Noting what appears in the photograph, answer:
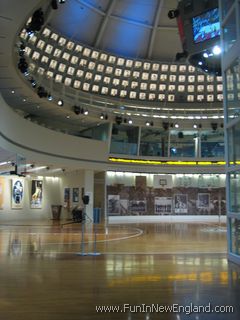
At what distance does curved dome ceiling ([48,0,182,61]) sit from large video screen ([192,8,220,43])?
516 inches

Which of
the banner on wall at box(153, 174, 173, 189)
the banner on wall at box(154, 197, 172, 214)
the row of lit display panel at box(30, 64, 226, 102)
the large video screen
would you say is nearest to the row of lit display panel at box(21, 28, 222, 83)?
the row of lit display panel at box(30, 64, 226, 102)

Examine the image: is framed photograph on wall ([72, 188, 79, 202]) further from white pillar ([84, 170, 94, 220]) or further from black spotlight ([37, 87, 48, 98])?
black spotlight ([37, 87, 48, 98])

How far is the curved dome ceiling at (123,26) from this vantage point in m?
31.2

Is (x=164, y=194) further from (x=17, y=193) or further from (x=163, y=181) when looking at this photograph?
(x=17, y=193)

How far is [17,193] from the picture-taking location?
32.2 meters

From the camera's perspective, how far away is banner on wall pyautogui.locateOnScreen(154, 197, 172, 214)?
37938mm

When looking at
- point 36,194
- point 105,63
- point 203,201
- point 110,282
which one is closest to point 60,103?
point 36,194

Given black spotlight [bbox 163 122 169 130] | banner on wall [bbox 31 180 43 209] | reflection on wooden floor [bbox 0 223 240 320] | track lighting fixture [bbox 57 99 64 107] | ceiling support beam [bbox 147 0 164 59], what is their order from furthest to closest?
black spotlight [bbox 163 122 169 130], banner on wall [bbox 31 180 43 209], ceiling support beam [bbox 147 0 164 59], track lighting fixture [bbox 57 99 64 107], reflection on wooden floor [bbox 0 223 240 320]

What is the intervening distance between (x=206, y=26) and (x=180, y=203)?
22820mm

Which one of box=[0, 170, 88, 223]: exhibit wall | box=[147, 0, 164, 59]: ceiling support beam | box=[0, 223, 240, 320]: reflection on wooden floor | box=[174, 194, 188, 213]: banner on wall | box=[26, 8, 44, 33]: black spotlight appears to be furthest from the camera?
box=[174, 194, 188, 213]: banner on wall

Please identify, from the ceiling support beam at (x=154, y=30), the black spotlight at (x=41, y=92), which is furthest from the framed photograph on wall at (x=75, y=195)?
the ceiling support beam at (x=154, y=30)

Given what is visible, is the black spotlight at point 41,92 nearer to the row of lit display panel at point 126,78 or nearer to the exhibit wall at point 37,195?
the row of lit display panel at point 126,78

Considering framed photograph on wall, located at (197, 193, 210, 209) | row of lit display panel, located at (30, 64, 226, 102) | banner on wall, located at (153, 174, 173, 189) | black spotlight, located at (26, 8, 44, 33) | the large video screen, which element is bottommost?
framed photograph on wall, located at (197, 193, 210, 209)

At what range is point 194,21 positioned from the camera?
19.4 m
